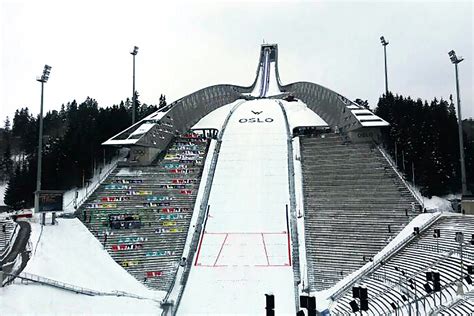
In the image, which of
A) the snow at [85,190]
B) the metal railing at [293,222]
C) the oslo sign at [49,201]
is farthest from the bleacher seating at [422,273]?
the snow at [85,190]

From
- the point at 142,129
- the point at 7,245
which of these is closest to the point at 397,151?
the point at 142,129

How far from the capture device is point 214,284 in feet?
71.2

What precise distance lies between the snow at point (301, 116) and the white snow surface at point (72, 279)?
2357cm

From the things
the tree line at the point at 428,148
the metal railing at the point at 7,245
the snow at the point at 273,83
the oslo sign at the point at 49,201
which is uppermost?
the snow at the point at 273,83

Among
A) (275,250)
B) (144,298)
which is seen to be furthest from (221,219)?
(144,298)

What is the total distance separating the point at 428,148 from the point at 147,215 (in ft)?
60.2

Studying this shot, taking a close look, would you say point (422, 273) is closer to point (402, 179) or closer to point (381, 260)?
point (381, 260)

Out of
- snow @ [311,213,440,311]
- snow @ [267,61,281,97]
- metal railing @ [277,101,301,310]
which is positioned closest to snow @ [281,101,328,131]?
metal railing @ [277,101,301,310]

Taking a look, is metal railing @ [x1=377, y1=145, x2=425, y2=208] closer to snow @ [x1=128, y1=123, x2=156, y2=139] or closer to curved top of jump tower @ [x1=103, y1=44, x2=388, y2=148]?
curved top of jump tower @ [x1=103, y1=44, x2=388, y2=148]

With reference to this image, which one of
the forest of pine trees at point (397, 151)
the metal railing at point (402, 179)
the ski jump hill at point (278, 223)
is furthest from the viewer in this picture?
the forest of pine trees at point (397, 151)

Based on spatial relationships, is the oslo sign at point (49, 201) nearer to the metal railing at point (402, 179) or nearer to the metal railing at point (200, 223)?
the metal railing at point (200, 223)

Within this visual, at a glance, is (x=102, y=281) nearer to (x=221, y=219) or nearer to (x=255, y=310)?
(x=255, y=310)

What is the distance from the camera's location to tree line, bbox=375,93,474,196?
28.6 m

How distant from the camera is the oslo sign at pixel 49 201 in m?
23.3
